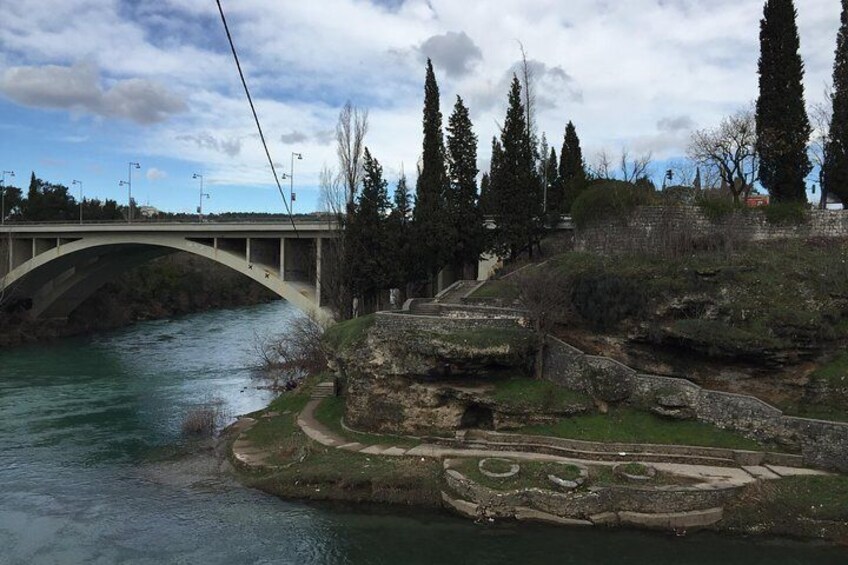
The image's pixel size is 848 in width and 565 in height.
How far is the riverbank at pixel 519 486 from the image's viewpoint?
51.6ft

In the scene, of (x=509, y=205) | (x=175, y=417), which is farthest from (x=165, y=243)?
(x=509, y=205)

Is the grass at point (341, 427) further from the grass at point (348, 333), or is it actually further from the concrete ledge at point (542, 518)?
the concrete ledge at point (542, 518)

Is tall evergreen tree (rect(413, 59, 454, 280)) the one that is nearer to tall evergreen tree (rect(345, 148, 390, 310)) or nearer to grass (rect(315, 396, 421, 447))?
tall evergreen tree (rect(345, 148, 390, 310))

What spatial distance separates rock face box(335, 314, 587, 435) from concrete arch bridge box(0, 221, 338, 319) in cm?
1471

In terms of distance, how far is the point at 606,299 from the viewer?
2212 cm

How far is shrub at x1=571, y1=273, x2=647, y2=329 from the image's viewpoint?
2175 cm

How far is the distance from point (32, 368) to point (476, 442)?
32.7 meters

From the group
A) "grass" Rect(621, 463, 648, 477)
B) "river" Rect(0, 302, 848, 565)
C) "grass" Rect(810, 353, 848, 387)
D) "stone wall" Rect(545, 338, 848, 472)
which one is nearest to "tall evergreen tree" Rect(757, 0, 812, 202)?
"grass" Rect(810, 353, 848, 387)

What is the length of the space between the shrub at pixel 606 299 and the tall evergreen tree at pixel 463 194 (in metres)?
10.4

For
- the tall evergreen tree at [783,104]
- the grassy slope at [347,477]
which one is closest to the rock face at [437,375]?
the grassy slope at [347,477]

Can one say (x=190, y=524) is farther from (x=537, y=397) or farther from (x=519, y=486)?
(x=537, y=397)

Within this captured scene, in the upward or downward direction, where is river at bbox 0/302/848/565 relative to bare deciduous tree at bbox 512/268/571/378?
downward

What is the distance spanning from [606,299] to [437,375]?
6.67 m

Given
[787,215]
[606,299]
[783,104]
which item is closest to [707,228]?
[787,215]
